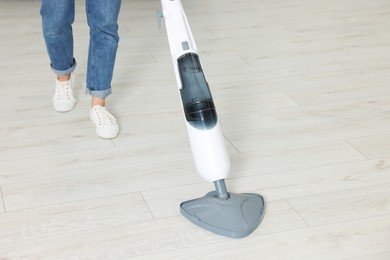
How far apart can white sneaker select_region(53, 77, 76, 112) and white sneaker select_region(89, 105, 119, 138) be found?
0.55 feet

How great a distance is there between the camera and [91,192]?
1957 millimetres

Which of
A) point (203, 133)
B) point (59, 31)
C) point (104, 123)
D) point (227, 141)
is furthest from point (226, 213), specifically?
point (59, 31)

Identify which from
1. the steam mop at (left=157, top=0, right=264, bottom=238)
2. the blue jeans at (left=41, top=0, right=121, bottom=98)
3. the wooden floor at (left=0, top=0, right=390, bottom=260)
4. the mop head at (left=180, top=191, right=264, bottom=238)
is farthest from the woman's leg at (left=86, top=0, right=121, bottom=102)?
the mop head at (left=180, top=191, right=264, bottom=238)

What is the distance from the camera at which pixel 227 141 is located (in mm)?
2238

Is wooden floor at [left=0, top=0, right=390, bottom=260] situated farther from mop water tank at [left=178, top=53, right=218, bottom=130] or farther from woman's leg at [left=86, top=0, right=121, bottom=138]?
mop water tank at [left=178, top=53, right=218, bottom=130]

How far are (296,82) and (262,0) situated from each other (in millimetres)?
1169

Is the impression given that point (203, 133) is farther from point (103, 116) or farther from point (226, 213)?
point (103, 116)

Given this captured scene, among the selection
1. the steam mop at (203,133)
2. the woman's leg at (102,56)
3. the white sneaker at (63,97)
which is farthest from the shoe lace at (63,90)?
the steam mop at (203,133)

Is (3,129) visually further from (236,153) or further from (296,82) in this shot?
(296,82)

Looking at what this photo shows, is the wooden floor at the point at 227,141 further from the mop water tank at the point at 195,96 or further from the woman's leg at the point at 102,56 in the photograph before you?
→ the mop water tank at the point at 195,96

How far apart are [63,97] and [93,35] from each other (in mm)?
330

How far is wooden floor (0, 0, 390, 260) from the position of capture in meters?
1.75

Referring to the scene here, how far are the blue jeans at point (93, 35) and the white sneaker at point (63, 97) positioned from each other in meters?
0.09

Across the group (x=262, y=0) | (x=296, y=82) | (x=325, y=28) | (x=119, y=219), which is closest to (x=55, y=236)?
(x=119, y=219)
